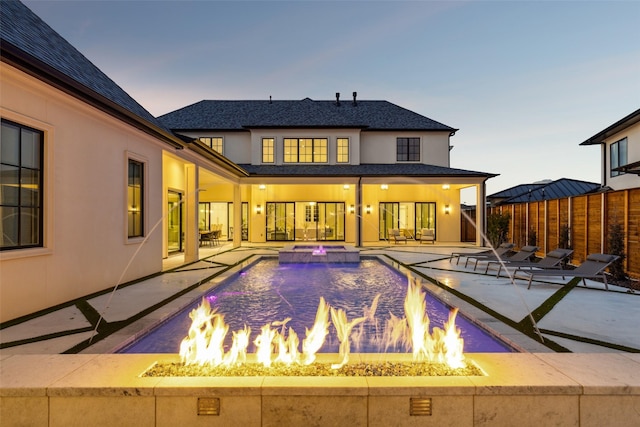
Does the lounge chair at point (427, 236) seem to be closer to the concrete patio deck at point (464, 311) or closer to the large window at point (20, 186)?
the concrete patio deck at point (464, 311)

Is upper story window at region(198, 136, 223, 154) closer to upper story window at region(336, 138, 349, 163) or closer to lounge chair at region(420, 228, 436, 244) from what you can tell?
upper story window at region(336, 138, 349, 163)

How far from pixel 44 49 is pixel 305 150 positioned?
1536cm

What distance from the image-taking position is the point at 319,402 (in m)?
2.94

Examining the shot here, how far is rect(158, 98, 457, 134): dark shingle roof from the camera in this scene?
22.3 meters

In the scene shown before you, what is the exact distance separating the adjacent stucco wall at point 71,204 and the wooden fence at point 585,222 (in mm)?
12978

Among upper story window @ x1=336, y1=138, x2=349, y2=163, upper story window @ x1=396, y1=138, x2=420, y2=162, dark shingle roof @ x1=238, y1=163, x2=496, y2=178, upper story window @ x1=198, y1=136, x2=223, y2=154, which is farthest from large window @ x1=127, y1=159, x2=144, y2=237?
upper story window @ x1=396, y1=138, x2=420, y2=162

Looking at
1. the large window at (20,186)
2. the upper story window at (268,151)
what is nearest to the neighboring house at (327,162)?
the upper story window at (268,151)

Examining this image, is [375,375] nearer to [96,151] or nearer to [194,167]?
[96,151]

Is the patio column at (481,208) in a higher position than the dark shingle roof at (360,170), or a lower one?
lower

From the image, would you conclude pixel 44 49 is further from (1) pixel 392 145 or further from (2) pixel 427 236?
(2) pixel 427 236

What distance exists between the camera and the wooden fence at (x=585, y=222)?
367 inches

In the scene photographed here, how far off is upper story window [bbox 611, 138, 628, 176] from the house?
282 inches

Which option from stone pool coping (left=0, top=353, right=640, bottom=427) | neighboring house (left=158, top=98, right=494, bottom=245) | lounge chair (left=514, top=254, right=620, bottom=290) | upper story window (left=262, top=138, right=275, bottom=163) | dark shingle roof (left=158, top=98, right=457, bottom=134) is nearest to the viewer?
stone pool coping (left=0, top=353, right=640, bottom=427)

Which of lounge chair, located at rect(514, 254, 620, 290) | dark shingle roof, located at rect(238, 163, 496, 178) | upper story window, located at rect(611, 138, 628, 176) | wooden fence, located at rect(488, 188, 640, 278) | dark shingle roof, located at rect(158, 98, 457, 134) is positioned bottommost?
lounge chair, located at rect(514, 254, 620, 290)
